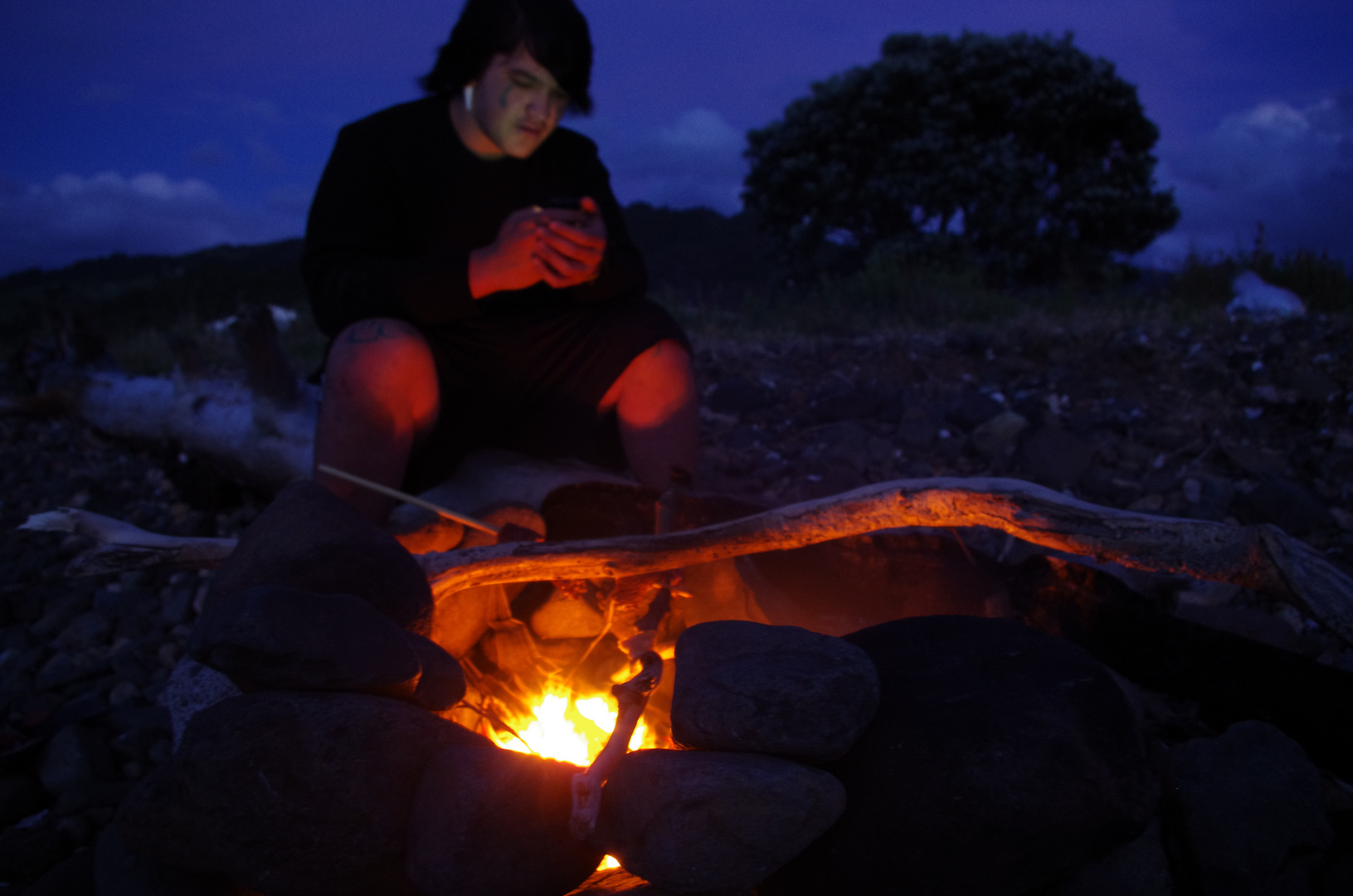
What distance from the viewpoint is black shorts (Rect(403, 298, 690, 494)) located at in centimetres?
234

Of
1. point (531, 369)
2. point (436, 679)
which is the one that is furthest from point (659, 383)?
point (436, 679)

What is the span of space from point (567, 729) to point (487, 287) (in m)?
1.19

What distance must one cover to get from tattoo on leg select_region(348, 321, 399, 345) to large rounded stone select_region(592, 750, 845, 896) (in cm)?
145

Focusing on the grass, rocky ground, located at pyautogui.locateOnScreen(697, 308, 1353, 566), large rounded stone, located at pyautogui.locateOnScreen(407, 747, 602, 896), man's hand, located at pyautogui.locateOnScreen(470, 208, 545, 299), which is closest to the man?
man's hand, located at pyautogui.locateOnScreen(470, 208, 545, 299)

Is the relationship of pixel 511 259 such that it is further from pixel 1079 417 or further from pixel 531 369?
pixel 1079 417

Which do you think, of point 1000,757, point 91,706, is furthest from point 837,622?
point 91,706

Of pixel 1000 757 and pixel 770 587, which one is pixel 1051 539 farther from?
pixel 770 587

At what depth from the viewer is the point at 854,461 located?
322 cm

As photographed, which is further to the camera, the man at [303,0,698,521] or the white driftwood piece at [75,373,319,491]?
the white driftwood piece at [75,373,319,491]

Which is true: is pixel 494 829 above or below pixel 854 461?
below

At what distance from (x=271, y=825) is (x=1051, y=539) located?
4.20ft

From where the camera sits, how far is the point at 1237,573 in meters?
1.23

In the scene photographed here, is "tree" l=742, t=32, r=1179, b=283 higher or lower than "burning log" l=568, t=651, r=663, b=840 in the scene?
higher

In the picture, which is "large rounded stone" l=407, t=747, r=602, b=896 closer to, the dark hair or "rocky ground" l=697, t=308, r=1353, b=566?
"rocky ground" l=697, t=308, r=1353, b=566
